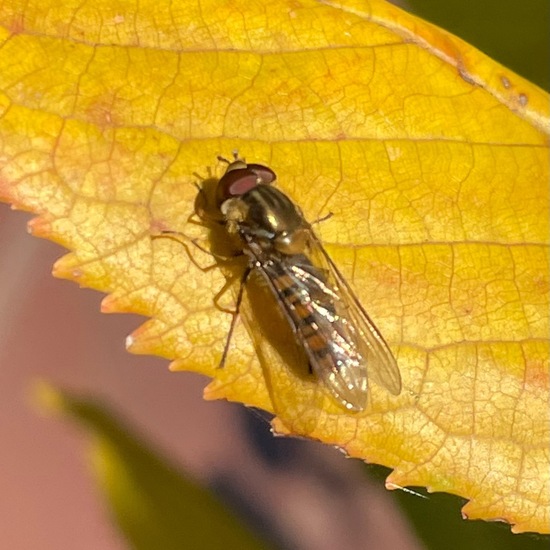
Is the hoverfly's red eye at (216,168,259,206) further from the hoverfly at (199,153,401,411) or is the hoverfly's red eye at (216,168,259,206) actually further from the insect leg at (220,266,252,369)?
the insect leg at (220,266,252,369)

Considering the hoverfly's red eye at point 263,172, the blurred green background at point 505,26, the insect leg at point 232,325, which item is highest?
the blurred green background at point 505,26

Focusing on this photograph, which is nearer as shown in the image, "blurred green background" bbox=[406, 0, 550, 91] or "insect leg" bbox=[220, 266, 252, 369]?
"insect leg" bbox=[220, 266, 252, 369]

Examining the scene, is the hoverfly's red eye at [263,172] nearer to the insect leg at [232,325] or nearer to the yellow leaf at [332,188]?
the yellow leaf at [332,188]

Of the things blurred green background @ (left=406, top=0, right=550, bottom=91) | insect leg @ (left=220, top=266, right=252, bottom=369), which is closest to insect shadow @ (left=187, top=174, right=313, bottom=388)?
insect leg @ (left=220, top=266, right=252, bottom=369)

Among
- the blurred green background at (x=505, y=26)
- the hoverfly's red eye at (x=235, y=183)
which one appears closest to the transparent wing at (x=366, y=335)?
the hoverfly's red eye at (x=235, y=183)

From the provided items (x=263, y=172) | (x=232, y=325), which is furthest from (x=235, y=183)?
(x=232, y=325)

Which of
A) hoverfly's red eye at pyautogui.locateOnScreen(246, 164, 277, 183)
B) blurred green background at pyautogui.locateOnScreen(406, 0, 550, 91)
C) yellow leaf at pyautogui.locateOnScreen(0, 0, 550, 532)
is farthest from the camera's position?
blurred green background at pyautogui.locateOnScreen(406, 0, 550, 91)

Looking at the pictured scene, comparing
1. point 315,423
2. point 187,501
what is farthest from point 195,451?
point 315,423

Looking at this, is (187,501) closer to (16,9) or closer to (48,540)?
(16,9)
